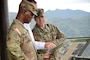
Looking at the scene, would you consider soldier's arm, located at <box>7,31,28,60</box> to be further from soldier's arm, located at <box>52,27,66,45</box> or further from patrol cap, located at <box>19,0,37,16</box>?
soldier's arm, located at <box>52,27,66,45</box>

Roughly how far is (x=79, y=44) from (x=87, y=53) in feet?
0.74

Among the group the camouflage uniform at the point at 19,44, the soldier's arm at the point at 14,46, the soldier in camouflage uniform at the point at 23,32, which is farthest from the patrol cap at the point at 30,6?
the soldier's arm at the point at 14,46

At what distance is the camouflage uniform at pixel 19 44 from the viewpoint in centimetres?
274

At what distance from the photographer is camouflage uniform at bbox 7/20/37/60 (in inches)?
108

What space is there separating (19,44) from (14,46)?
99mm

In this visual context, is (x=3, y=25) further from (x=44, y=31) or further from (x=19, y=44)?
(x=19, y=44)

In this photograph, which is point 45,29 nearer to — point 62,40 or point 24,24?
point 62,40

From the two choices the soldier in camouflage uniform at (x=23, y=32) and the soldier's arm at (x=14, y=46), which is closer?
the soldier's arm at (x=14, y=46)

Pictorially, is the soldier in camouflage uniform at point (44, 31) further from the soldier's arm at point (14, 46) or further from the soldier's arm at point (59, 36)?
the soldier's arm at point (14, 46)

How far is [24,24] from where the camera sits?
302cm

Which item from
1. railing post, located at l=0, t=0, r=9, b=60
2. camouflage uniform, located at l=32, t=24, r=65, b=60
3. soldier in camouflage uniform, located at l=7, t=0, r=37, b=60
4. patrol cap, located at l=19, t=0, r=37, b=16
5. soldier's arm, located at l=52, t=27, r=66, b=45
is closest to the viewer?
soldier in camouflage uniform, located at l=7, t=0, r=37, b=60

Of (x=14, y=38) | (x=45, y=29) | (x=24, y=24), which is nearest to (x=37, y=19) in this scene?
(x=45, y=29)

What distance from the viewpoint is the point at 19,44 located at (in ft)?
9.31

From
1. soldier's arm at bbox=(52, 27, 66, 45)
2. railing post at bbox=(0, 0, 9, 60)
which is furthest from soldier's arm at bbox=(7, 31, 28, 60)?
railing post at bbox=(0, 0, 9, 60)
